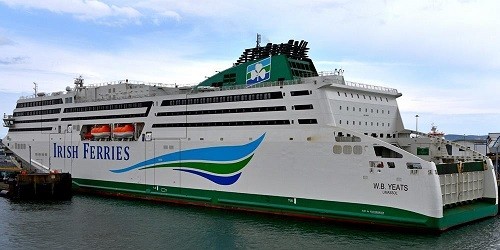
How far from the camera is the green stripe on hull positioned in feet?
71.8

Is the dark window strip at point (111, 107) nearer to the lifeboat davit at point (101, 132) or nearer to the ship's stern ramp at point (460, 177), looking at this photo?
the lifeboat davit at point (101, 132)

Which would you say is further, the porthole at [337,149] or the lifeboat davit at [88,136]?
the lifeboat davit at [88,136]

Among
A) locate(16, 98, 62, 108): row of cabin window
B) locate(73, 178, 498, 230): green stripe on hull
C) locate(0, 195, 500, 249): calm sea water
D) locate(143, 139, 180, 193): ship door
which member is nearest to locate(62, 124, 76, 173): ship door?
locate(16, 98, 62, 108): row of cabin window

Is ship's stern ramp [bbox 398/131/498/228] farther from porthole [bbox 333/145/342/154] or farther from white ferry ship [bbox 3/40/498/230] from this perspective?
porthole [bbox 333/145/342/154]

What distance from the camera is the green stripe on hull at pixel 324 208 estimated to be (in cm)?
2188

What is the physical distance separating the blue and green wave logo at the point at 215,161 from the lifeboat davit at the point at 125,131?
379 centimetres

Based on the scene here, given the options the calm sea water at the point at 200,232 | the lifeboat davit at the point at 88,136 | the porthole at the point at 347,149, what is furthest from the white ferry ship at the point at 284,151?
the calm sea water at the point at 200,232

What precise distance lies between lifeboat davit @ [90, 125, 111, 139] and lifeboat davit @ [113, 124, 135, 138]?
117 cm

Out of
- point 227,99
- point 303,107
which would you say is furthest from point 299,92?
point 227,99

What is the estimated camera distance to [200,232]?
2256 cm

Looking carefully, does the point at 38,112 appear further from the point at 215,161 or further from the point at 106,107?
the point at 215,161

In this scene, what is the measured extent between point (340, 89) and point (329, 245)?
30.3 ft

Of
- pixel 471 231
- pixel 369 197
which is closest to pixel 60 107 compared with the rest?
pixel 369 197

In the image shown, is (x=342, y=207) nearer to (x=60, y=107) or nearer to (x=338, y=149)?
(x=338, y=149)
